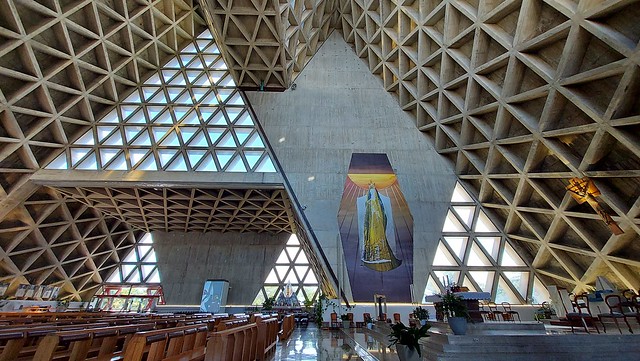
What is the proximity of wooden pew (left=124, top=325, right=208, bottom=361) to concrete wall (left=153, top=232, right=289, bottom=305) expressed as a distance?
16.9 m

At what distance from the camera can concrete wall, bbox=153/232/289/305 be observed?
62.4 feet

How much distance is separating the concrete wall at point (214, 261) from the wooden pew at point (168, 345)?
16890 millimetres

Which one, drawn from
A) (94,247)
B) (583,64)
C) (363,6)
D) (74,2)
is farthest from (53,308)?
(583,64)

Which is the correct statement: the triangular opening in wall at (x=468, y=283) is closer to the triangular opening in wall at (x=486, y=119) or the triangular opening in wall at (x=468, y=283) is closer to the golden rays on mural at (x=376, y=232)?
the golden rays on mural at (x=376, y=232)

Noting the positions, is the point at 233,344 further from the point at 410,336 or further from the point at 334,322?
the point at 334,322

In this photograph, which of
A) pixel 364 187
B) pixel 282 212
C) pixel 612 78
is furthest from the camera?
pixel 282 212

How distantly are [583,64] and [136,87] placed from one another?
788 inches

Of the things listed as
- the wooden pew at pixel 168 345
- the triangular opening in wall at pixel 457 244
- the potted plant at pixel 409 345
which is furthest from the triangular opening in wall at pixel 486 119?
the wooden pew at pixel 168 345

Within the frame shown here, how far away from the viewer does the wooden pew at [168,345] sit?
2225 mm

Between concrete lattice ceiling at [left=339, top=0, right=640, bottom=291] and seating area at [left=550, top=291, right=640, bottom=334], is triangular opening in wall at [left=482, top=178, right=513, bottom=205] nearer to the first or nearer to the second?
concrete lattice ceiling at [left=339, top=0, right=640, bottom=291]

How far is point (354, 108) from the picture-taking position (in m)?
15.3

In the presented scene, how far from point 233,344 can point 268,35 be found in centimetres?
1516

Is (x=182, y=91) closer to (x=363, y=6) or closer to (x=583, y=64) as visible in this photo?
(x=363, y=6)

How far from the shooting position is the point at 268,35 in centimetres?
1453
